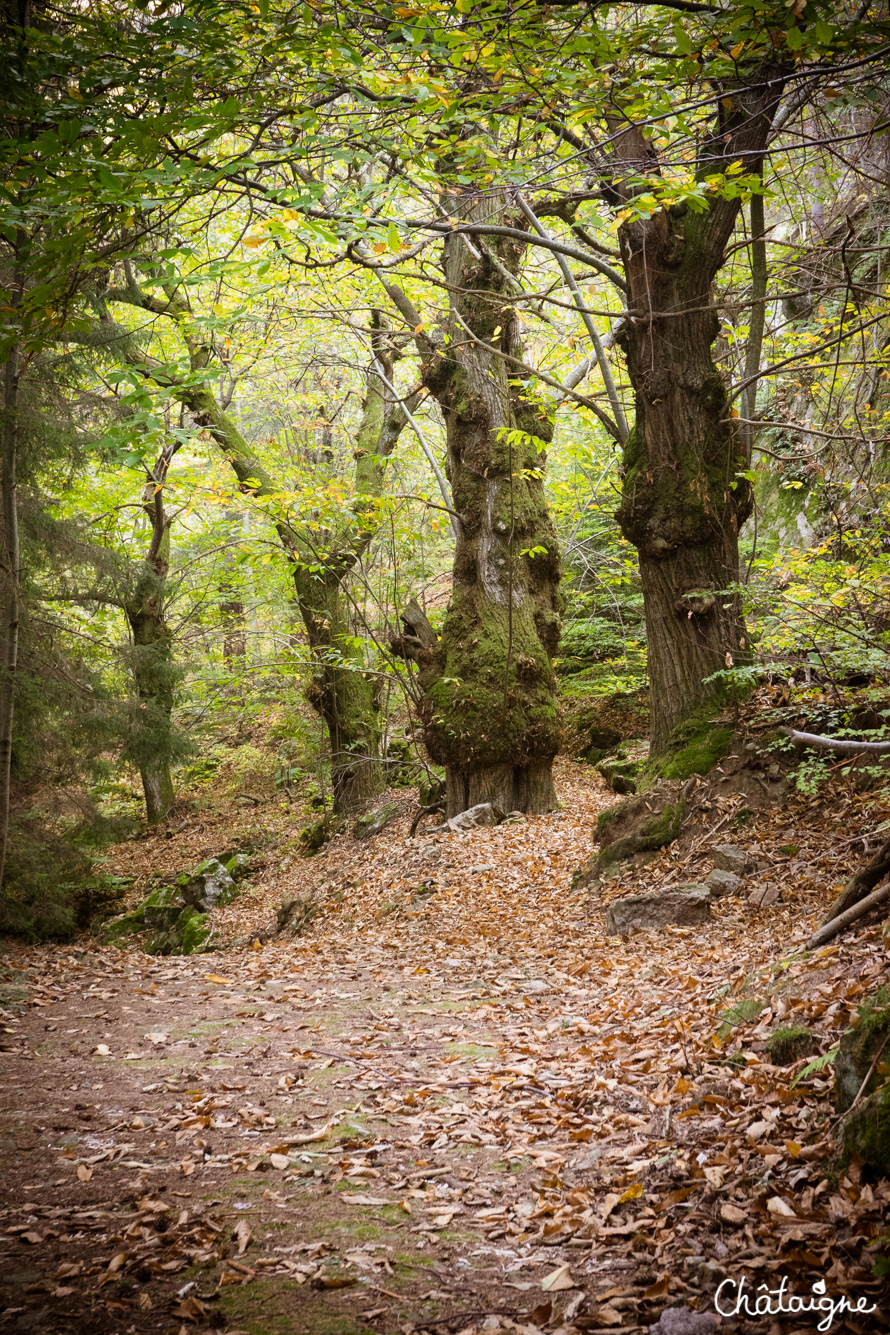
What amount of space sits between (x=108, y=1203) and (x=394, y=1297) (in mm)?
1226

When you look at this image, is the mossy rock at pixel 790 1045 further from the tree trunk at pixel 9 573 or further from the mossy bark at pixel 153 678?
the mossy bark at pixel 153 678

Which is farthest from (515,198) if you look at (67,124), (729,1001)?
(729,1001)

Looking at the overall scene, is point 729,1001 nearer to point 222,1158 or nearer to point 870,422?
point 222,1158

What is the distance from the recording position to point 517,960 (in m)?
6.12

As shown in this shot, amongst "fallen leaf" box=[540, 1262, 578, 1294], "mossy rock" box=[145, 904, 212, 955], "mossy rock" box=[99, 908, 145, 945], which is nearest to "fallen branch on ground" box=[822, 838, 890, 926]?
"fallen leaf" box=[540, 1262, 578, 1294]

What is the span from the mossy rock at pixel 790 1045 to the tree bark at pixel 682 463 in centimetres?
408

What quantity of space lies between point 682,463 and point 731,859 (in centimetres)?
339

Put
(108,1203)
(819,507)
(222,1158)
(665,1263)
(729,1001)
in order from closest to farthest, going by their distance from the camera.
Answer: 1. (665,1263)
2. (108,1203)
3. (222,1158)
4. (729,1001)
5. (819,507)

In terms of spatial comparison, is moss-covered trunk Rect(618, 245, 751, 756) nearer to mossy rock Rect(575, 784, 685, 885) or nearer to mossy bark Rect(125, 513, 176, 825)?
mossy rock Rect(575, 784, 685, 885)

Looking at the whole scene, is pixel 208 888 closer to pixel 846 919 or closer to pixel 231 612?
pixel 231 612

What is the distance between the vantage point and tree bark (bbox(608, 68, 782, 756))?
675 centimetres

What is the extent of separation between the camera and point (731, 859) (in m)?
5.92

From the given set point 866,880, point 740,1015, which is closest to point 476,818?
point 740,1015

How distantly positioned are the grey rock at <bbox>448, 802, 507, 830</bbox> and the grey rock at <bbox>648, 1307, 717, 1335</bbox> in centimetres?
732
